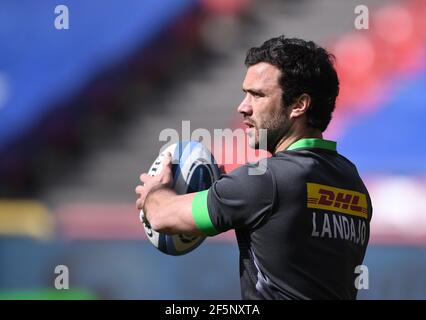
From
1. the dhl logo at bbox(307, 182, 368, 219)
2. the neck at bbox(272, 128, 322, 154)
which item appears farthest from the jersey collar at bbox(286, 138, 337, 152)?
the dhl logo at bbox(307, 182, 368, 219)

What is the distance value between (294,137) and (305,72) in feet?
0.61

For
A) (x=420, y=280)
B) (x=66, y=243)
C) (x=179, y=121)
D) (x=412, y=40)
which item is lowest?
(x=420, y=280)

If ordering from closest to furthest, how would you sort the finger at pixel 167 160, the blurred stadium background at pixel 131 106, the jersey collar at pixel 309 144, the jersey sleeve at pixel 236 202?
the jersey sleeve at pixel 236 202 < the jersey collar at pixel 309 144 < the finger at pixel 167 160 < the blurred stadium background at pixel 131 106

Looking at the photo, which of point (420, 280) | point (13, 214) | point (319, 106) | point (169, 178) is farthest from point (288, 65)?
point (13, 214)

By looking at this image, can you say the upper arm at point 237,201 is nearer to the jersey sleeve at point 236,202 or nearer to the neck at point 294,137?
the jersey sleeve at point 236,202

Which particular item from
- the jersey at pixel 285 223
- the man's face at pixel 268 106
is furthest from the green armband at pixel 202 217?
the man's face at pixel 268 106

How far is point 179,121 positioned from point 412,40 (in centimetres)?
177

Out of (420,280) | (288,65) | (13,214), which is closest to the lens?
(288,65)

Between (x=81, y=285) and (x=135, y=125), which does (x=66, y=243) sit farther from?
(x=135, y=125)

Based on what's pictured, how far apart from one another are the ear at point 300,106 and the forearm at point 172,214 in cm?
38

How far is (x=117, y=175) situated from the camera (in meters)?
5.02

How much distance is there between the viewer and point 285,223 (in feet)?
6.09

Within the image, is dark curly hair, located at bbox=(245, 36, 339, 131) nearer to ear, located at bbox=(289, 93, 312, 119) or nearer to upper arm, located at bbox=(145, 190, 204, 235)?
ear, located at bbox=(289, 93, 312, 119)

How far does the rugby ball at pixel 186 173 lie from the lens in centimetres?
220
